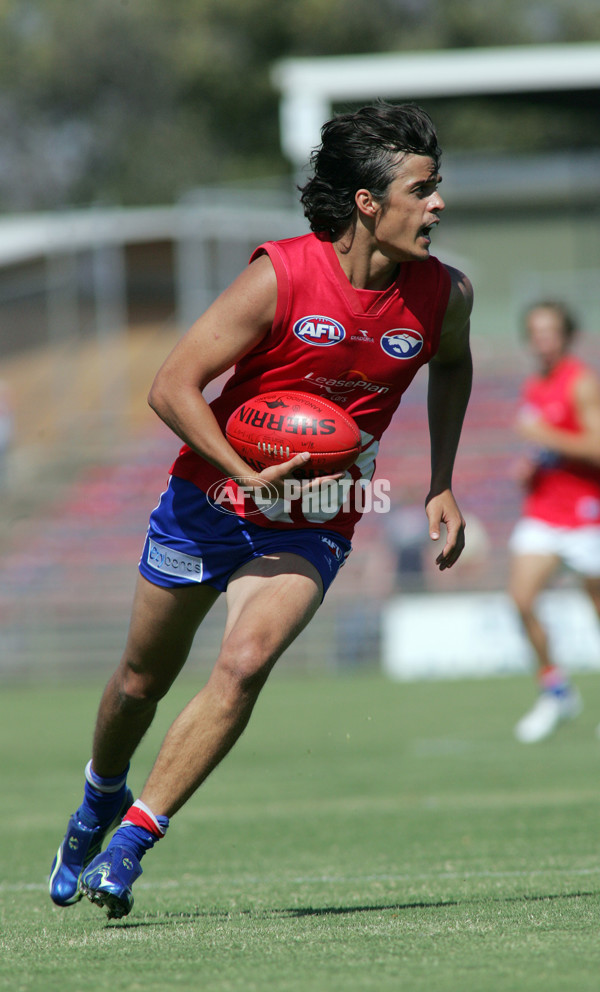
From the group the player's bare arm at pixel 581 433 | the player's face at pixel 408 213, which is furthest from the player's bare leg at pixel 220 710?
the player's bare arm at pixel 581 433

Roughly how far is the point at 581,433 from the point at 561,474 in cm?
32

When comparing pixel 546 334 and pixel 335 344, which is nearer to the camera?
pixel 335 344

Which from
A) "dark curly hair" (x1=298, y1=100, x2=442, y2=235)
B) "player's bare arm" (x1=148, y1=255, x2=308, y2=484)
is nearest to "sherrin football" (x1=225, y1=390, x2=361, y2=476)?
"player's bare arm" (x1=148, y1=255, x2=308, y2=484)

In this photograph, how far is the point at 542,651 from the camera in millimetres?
9672

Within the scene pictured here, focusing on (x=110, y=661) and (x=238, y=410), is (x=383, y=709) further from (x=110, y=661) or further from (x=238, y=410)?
(x=238, y=410)

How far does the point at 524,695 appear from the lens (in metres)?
13.6

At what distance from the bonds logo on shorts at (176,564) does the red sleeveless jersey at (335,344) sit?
23cm

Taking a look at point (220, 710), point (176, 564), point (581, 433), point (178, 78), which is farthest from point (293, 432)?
point (178, 78)

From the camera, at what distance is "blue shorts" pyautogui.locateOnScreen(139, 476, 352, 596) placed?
4.36m

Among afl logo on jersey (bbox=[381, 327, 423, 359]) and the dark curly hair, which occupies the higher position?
the dark curly hair

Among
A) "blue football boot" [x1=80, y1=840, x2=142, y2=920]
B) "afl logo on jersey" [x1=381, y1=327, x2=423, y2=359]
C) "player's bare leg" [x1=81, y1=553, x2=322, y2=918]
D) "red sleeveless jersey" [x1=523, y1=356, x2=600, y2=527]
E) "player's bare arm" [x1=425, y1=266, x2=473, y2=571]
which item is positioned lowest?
"red sleeveless jersey" [x1=523, y1=356, x2=600, y2=527]

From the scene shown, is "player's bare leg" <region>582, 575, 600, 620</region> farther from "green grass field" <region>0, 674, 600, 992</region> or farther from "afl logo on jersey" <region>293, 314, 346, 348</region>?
"afl logo on jersey" <region>293, 314, 346, 348</region>

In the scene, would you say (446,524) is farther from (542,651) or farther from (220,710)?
(542,651)

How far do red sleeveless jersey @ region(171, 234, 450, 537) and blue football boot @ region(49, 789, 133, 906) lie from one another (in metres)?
1.23
